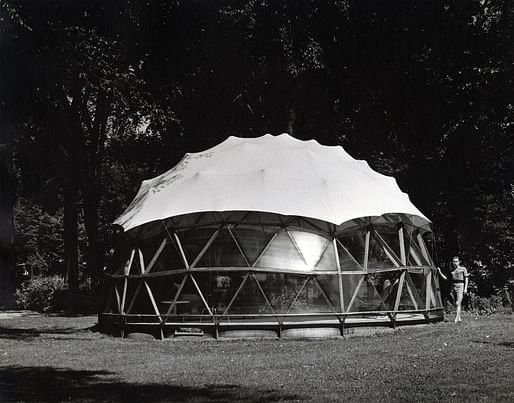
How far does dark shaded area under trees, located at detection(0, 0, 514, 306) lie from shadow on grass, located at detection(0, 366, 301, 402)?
1401 centimetres

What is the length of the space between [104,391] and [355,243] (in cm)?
1071

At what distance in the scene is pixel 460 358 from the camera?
12.3 metres

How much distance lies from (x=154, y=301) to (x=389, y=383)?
32.3 ft

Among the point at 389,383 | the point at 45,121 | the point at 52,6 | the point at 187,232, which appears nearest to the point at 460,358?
the point at 389,383

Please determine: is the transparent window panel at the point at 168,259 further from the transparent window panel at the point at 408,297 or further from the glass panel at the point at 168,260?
the transparent window panel at the point at 408,297

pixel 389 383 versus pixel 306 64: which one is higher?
pixel 306 64

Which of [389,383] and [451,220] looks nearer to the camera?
[389,383]

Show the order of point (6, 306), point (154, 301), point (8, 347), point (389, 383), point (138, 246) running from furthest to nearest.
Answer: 1. point (6, 306)
2. point (138, 246)
3. point (154, 301)
4. point (8, 347)
5. point (389, 383)

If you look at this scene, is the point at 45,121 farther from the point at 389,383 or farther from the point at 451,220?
the point at 389,383

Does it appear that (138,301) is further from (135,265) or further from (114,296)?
(114,296)

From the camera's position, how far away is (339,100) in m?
30.2

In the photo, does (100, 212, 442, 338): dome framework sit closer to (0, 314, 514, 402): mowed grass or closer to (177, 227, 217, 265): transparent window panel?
(177, 227, 217, 265): transparent window panel

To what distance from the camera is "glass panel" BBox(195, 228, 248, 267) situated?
18375 millimetres

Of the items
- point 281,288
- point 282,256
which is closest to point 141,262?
point 282,256
